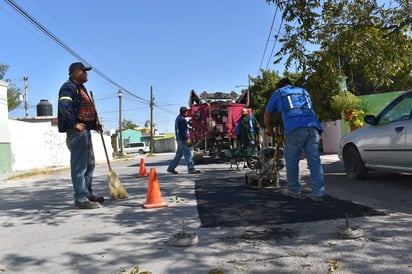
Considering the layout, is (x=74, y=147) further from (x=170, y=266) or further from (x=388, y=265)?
(x=388, y=265)

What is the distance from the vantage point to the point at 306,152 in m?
5.90

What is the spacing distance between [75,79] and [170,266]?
3.74m

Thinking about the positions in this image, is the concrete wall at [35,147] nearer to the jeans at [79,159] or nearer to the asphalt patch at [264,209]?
the jeans at [79,159]

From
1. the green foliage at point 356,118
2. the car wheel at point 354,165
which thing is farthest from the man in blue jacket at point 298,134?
Result: the green foliage at point 356,118

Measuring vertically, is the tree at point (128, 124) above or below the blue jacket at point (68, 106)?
above

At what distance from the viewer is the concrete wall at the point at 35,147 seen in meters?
17.2

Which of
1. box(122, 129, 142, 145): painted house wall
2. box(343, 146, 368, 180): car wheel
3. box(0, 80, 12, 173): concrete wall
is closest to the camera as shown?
box(343, 146, 368, 180): car wheel

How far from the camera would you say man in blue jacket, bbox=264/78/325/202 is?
5.77 m

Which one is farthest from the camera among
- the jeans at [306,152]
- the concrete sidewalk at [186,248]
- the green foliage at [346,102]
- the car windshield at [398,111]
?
the green foliage at [346,102]

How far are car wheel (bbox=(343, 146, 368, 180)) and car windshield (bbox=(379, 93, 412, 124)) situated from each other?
0.94 meters

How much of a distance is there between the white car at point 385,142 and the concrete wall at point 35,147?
539 inches

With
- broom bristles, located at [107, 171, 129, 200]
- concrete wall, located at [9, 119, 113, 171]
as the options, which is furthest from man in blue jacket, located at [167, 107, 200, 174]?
concrete wall, located at [9, 119, 113, 171]

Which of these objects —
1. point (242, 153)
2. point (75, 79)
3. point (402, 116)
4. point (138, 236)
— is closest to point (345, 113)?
point (242, 153)

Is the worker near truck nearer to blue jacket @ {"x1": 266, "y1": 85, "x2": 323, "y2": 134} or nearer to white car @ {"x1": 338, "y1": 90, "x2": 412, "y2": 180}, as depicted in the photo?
white car @ {"x1": 338, "y1": 90, "x2": 412, "y2": 180}
